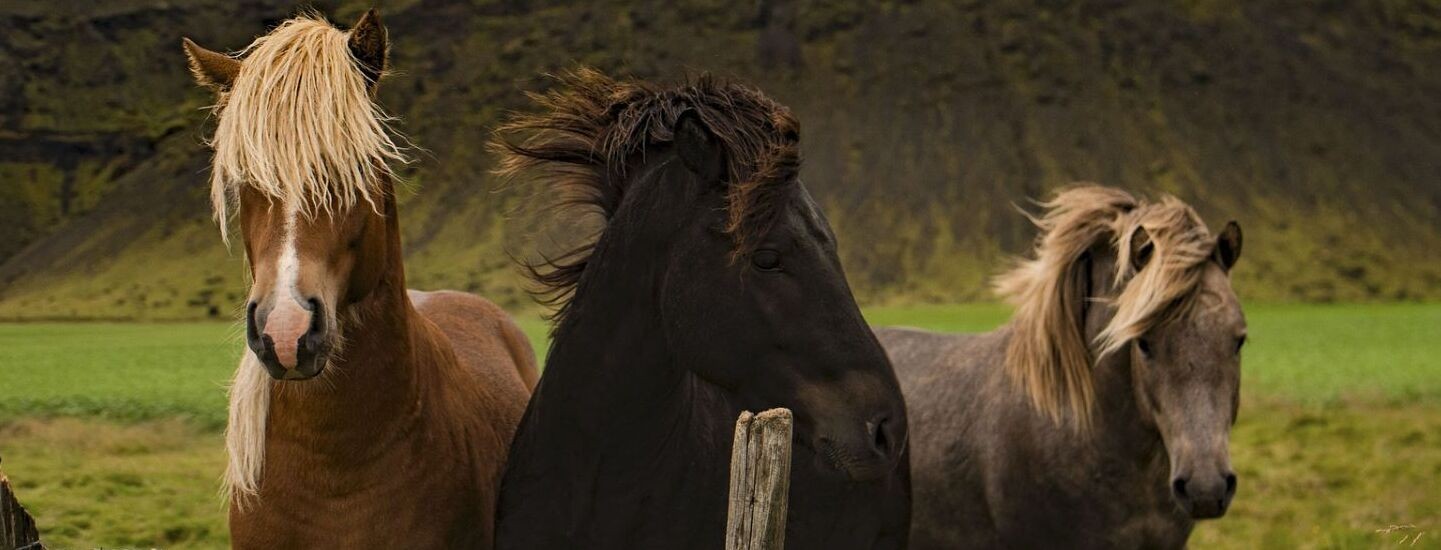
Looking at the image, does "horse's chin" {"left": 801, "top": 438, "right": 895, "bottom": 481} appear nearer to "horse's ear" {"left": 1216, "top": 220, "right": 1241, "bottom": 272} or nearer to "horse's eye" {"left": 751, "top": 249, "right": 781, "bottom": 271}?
"horse's eye" {"left": 751, "top": 249, "right": 781, "bottom": 271}

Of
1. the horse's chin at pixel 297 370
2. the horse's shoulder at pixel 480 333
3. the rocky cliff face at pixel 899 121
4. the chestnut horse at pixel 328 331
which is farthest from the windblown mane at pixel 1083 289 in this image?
the rocky cliff face at pixel 899 121

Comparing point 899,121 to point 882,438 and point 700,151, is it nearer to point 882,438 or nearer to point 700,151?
point 700,151

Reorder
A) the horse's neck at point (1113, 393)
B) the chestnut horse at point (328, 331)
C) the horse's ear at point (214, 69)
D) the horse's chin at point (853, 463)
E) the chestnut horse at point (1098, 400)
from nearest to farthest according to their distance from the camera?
the chestnut horse at point (328, 331)
the horse's chin at point (853, 463)
the horse's ear at point (214, 69)
the chestnut horse at point (1098, 400)
the horse's neck at point (1113, 393)

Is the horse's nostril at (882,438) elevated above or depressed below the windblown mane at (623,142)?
below

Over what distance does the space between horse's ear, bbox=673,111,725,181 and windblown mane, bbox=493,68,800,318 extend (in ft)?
0.08

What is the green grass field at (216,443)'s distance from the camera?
1132cm

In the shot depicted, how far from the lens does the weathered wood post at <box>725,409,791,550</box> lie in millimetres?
2916

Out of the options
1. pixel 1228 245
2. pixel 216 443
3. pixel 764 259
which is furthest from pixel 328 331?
pixel 216 443

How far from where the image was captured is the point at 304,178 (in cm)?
337

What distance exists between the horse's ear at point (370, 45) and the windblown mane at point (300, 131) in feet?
0.23

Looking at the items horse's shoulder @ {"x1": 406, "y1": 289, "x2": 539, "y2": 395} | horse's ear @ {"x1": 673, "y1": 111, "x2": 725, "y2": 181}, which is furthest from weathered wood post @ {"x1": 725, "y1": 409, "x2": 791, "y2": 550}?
horse's shoulder @ {"x1": 406, "y1": 289, "x2": 539, "y2": 395}

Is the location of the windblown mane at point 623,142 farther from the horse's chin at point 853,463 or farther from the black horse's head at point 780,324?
the horse's chin at point 853,463

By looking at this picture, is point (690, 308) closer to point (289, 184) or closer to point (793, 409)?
point (793, 409)

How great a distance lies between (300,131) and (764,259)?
1205 millimetres
